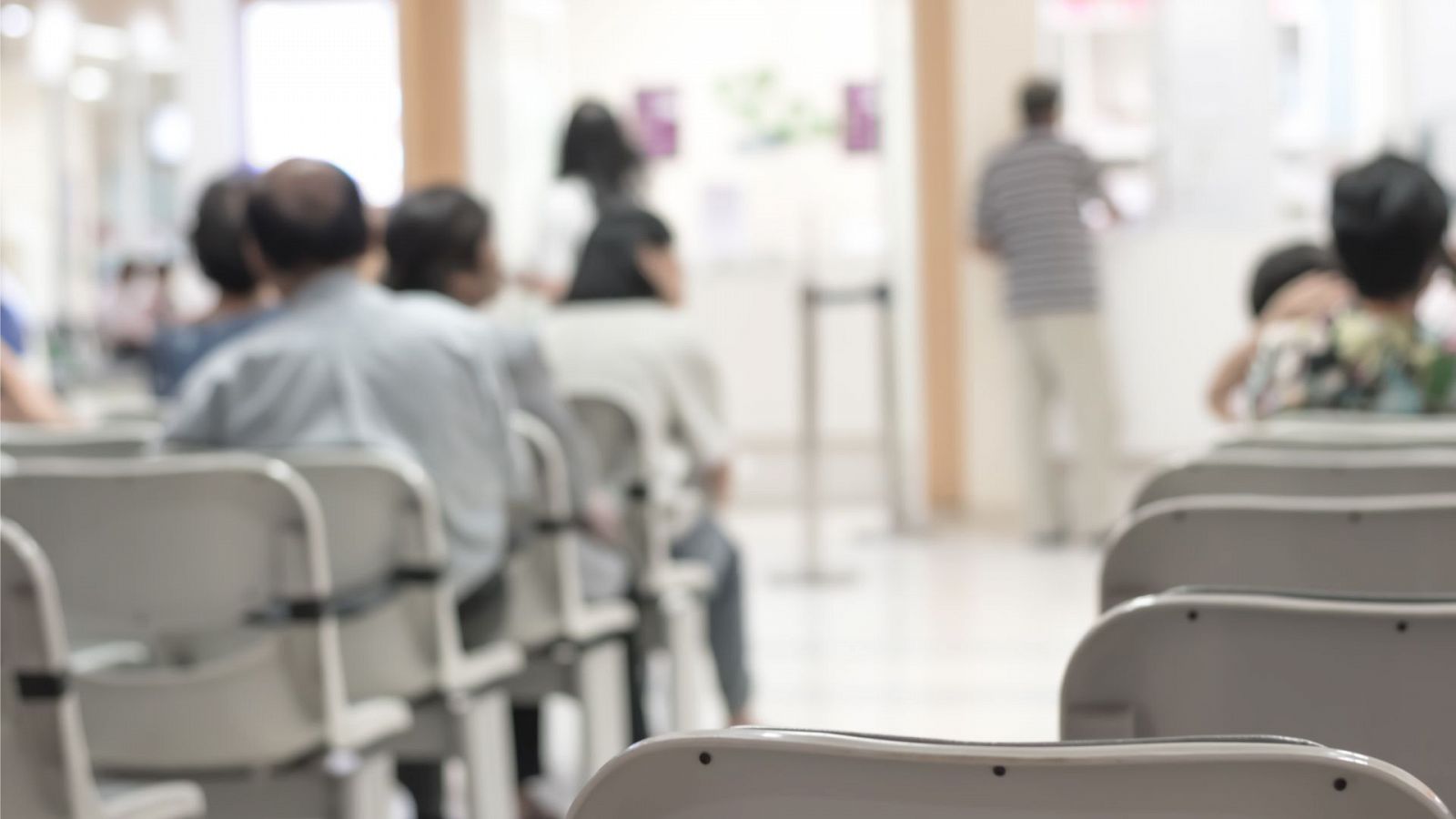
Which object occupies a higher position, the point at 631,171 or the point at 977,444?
the point at 631,171

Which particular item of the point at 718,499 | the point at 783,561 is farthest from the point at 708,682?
the point at 783,561

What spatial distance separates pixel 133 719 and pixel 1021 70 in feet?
21.1

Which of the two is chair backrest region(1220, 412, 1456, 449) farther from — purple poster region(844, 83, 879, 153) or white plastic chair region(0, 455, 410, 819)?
purple poster region(844, 83, 879, 153)

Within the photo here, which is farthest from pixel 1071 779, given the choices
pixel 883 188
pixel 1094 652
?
pixel 883 188

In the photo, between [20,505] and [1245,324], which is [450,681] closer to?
[20,505]

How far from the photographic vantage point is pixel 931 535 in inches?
290

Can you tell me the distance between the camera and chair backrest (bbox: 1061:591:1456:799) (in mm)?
1154

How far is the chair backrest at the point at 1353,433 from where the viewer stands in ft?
7.45

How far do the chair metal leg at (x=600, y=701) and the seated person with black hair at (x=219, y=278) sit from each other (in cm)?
93

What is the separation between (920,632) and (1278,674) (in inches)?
158

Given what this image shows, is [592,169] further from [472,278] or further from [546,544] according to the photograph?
[546,544]

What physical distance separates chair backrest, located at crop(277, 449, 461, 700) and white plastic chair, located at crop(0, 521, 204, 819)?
676mm

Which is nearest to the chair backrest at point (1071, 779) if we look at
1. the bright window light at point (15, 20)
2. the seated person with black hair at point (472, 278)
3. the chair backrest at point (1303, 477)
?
the chair backrest at point (1303, 477)

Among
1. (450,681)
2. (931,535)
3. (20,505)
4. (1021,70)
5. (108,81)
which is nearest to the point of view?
(20,505)
